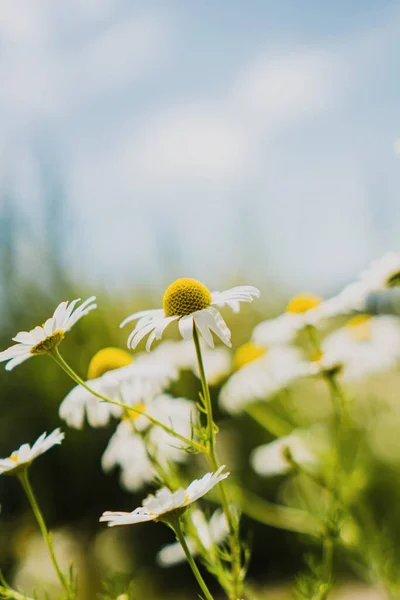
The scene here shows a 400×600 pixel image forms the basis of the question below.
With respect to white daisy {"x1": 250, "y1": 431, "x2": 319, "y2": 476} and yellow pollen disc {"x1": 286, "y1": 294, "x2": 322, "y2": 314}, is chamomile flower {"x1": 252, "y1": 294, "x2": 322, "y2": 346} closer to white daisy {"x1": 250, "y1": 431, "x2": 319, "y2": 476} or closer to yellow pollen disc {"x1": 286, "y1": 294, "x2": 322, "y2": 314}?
yellow pollen disc {"x1": 286, "y1": 294, "x2": 322, "y2": 314}

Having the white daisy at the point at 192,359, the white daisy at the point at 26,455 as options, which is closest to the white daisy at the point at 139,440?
the white daisy at the point at 192,359

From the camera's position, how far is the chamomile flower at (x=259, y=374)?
47.2 inches

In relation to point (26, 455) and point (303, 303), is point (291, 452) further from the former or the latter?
point (26, 455)

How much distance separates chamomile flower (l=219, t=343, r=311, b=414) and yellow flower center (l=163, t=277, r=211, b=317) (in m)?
0.42

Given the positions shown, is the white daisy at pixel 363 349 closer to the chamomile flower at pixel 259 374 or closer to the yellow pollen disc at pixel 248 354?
the chamomile flower at pixel 259 374

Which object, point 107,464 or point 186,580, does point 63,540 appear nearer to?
point 186,580

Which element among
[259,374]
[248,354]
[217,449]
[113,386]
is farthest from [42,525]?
[217,449]

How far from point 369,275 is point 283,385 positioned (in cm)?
52

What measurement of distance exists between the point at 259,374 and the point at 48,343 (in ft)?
2.40

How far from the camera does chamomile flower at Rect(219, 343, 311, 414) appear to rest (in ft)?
3.93

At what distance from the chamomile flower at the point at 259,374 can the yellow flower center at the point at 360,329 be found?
0.13m

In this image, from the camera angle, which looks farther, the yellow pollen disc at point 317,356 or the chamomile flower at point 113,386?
the yellow pollen disc at point 317,356

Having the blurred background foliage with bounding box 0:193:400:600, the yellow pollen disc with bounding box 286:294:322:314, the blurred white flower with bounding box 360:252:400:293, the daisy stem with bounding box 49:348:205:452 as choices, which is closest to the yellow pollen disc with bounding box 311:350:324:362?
the yellow pollen disc with bounding box 286:294:322:314

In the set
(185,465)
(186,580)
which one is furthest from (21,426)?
(186,580)
